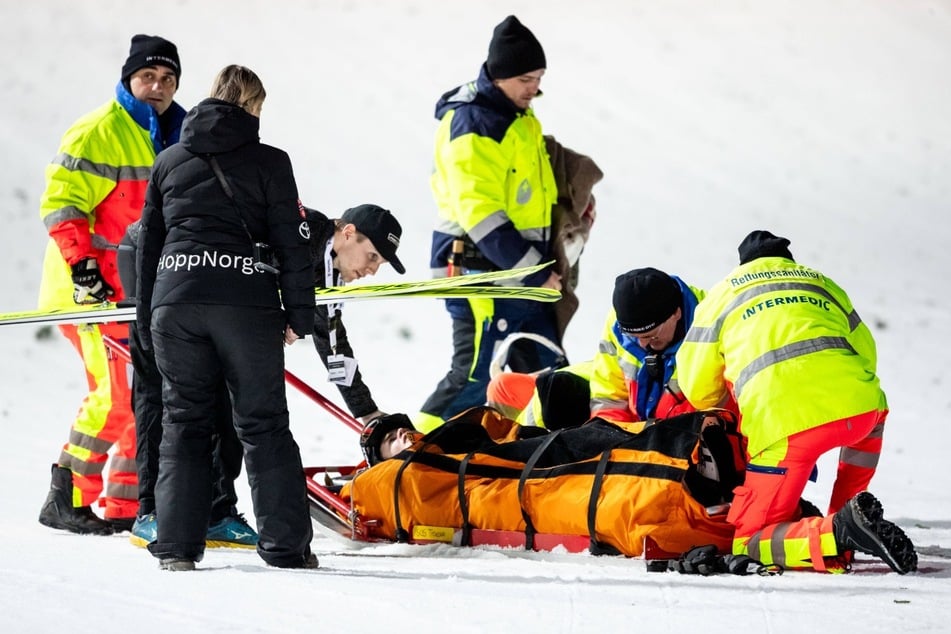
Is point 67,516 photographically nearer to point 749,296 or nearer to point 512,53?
point 749,296

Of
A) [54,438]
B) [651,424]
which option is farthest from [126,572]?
[54,438]

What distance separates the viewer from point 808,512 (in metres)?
4.50

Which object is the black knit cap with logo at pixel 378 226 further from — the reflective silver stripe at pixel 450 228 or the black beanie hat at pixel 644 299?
the reflective silver stripe at pixel 450 228

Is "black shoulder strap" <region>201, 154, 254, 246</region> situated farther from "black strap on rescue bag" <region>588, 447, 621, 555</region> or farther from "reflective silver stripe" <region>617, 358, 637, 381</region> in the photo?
"reflective silver stripe" <region>617, 358, 637, 381</region>

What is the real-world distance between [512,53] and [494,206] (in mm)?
711

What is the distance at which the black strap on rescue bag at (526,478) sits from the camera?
15.2 ft

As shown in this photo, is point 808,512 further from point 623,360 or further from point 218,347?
point 218,347

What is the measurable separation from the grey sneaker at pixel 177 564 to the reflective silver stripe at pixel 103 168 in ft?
6.14

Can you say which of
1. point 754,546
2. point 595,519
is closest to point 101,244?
point 595,519

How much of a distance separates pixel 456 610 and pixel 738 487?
1.23 m

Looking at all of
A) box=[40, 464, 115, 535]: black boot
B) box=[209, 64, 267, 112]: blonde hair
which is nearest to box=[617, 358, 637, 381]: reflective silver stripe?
box=[209, 64, 267, 112]: blonde hair

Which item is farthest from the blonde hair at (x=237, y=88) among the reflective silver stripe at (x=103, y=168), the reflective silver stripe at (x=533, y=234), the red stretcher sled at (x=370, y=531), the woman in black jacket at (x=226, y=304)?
the reflective silver stripe at (x=533, y=234)

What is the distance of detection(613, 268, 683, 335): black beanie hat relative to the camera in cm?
486

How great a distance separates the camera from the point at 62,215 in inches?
212
